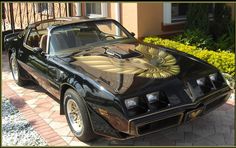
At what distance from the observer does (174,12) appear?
364 inches

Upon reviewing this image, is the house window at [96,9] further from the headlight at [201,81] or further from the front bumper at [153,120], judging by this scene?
the front bumper at [153,120]

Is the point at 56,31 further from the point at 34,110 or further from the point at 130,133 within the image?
the point at 130,133

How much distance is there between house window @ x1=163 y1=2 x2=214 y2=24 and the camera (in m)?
8.66

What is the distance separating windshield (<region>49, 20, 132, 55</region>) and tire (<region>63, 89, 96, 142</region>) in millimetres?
1022

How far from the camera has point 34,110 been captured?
5.75 meters

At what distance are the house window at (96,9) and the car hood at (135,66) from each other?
13.3 feet

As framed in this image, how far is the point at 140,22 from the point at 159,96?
4.55 m

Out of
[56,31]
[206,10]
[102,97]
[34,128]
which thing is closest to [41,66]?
[56,31]

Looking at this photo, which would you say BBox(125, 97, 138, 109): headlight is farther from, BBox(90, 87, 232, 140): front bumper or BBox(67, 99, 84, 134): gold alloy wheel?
BBox(67, 99, 84, 134): gold alloy wheel

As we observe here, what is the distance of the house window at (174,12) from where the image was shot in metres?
8.66

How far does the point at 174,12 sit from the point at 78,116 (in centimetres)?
564

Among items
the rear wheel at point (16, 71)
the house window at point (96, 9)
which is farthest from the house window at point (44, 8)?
the rear wheel at point (16, 71)

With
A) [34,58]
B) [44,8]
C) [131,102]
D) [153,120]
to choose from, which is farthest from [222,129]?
[44,8]

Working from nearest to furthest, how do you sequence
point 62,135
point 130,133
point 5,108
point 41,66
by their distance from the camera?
point 130,133, point 62,135, point 41,66, point 5,108
